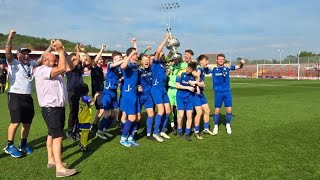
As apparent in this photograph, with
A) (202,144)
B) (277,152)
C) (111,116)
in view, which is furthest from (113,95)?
(277,152)

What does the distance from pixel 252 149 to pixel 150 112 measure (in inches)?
101

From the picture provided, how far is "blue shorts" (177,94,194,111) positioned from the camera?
8414 millimetres

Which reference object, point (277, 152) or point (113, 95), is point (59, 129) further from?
point (277, 152)

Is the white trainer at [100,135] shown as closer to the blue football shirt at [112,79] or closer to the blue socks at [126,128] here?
the blue socks at [126,128]

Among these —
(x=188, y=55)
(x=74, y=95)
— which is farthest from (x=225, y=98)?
(x=74, y=95)

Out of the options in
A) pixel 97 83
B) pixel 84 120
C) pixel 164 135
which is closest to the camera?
pixel 84 120

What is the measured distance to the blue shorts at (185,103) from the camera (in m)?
8.41

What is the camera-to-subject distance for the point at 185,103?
846 centimetres

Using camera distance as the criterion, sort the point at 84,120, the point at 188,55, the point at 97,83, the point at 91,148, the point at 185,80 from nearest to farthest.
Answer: the point at 84,120, the point at 91,148, the point at 185,80, the point at 188,55, the point at 97,83

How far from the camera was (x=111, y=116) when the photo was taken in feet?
29.2

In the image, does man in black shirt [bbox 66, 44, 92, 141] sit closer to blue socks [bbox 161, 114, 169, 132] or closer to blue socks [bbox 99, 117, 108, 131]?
blue socks [bbox 99, 117, 108, 131]

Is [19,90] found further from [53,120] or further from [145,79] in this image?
[145,79]

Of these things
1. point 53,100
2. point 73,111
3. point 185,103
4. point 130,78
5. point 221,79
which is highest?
point 130,78

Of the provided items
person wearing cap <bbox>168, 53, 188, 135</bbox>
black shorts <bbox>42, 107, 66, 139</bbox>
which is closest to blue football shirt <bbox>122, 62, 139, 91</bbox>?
person wearing cap <bbox>168, 53, 188, 135</bbox>
